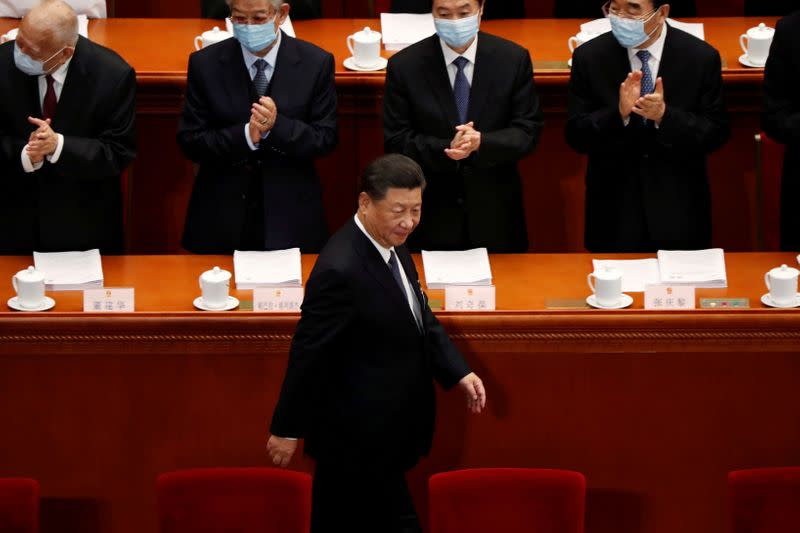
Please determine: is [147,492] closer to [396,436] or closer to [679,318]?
[396,436]

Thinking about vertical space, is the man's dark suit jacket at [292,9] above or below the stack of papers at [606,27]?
above

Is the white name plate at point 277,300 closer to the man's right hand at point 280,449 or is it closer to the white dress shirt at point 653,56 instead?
the man's right hand at point 280,449

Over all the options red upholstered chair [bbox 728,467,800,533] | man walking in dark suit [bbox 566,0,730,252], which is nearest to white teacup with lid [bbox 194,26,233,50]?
man walking in dark suit [bbox 566,0,730,252]

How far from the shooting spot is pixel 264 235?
4441 millimetres

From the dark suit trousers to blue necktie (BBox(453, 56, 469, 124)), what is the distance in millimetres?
1145

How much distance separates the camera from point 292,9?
17.5ft

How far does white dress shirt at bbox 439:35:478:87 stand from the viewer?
14.3 feet

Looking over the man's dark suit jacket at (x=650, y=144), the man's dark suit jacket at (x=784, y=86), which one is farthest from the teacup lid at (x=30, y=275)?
the man's dark suit jacket at (x=784, y=86)

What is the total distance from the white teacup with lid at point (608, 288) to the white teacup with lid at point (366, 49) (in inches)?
53.2

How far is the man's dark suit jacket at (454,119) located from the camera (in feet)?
14.0

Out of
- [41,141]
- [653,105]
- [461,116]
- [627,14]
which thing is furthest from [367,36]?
[41,141]

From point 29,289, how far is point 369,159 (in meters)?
1.52

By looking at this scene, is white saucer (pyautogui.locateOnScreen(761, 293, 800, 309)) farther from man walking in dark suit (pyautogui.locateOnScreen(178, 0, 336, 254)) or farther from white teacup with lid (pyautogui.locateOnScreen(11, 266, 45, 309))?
white teacup with lid (pyautogui.locateOnScreen(11, 266, 45, 309))

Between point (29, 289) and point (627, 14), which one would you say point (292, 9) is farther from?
point (29, 289)
